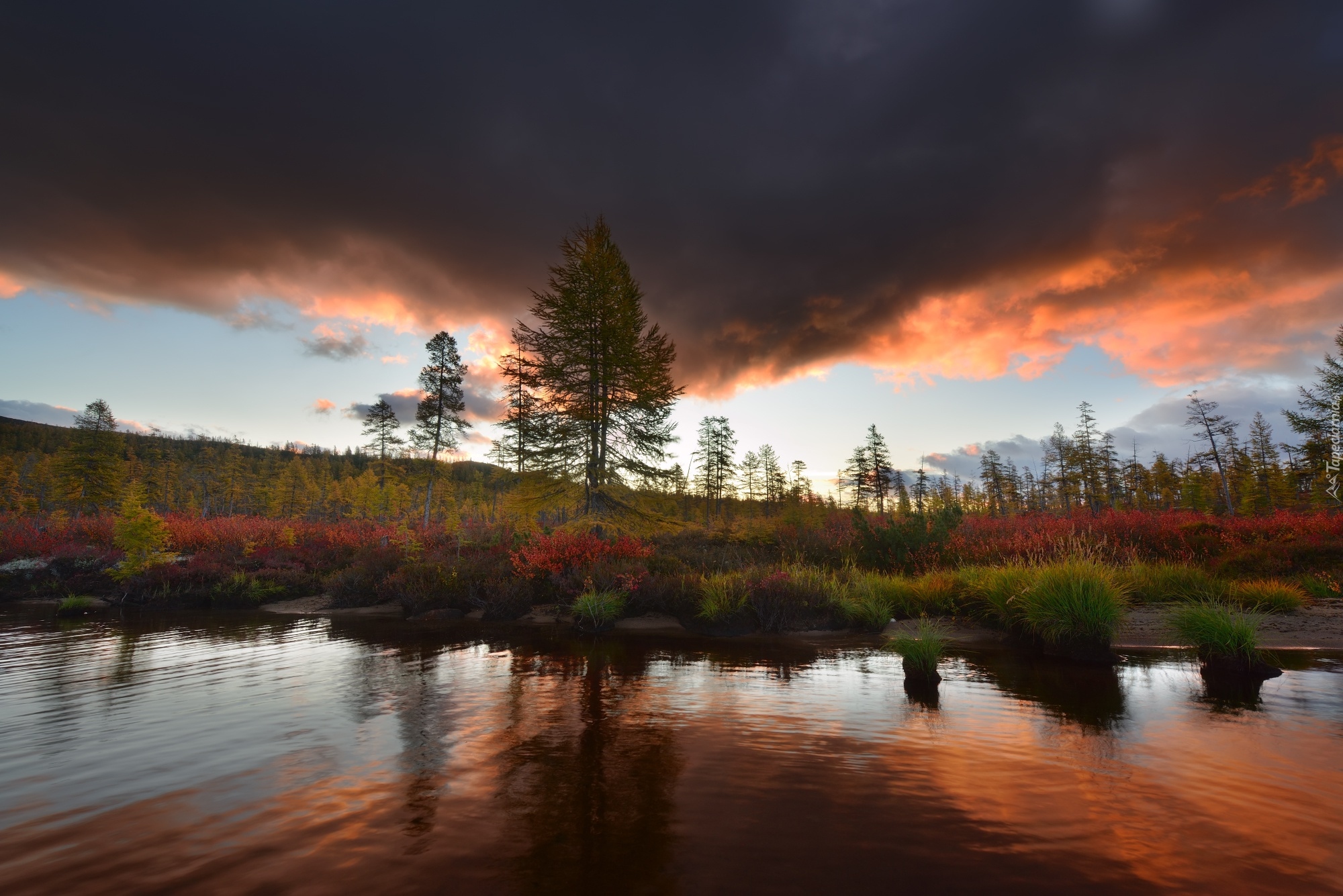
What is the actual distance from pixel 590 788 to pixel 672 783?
25.6 inches

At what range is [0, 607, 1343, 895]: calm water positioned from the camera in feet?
9.31

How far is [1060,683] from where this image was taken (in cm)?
684

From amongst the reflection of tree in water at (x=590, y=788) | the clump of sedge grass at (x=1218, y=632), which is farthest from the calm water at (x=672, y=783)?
the clump of sedge grass at (x=1218, y=632)

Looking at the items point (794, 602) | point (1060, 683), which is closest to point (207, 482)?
point (794, 602)

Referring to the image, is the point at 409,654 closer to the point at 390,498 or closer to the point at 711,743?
the point at 711,743

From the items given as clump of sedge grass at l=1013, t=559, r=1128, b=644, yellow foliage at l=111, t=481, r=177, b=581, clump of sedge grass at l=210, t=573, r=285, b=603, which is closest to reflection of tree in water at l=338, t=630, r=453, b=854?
clump of sedge grass at l=1013, t=559, r=1128, b=644

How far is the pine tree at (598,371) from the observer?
1978cm

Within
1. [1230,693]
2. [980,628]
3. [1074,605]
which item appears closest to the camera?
[1230,693]

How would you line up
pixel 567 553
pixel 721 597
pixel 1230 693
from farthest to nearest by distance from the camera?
pixel 567 553
pixel 721 597
pixel 1230 693

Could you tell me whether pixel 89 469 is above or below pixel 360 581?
above

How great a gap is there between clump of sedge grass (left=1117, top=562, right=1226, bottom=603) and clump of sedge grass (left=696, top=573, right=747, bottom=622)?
8490mm

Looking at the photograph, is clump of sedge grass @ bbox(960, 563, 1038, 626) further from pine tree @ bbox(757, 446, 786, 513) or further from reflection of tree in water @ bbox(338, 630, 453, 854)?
→ pine tree @ bbox(757, 446, 786, 513)

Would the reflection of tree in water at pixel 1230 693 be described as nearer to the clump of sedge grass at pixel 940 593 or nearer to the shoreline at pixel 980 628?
the shoreline at pixel 980 628

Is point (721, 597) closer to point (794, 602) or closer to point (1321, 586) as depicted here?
point (794, 602)
